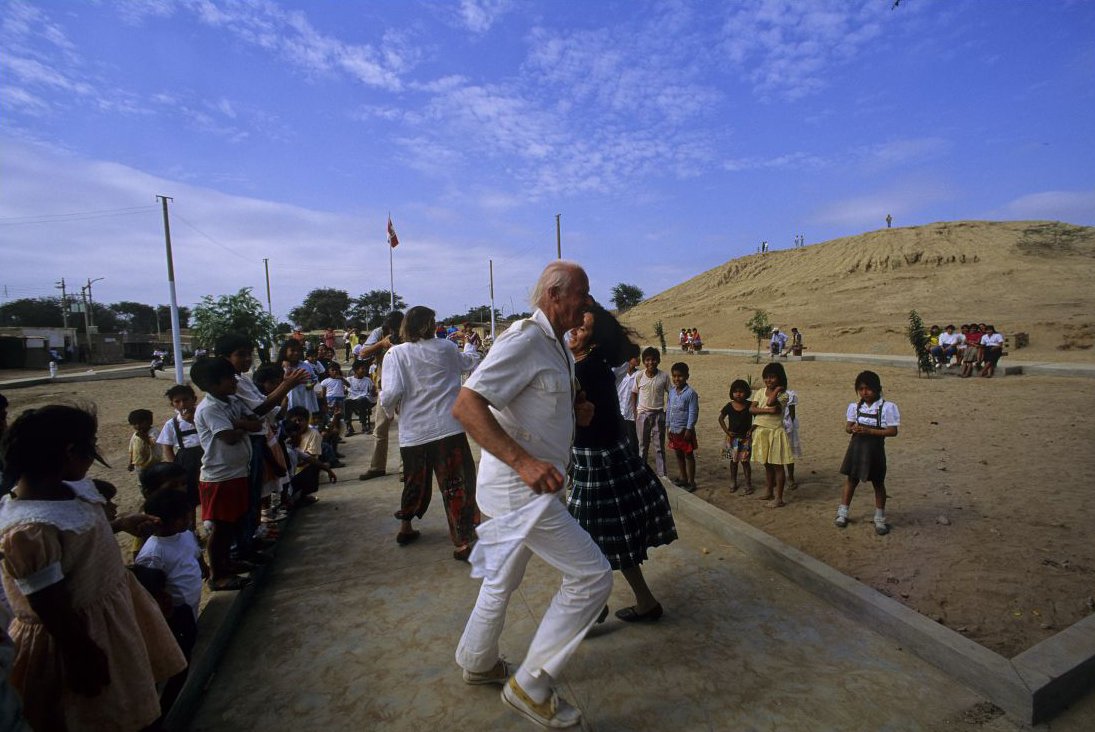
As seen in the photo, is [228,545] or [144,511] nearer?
[144,511]

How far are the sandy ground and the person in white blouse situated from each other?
101 inches

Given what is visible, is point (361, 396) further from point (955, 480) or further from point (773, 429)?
point (955, 480)

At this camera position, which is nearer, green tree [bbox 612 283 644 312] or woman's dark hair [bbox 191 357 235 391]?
woman's dark hair [bbox 191 357 235 391]

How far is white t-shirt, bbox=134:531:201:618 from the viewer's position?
2.61 meters

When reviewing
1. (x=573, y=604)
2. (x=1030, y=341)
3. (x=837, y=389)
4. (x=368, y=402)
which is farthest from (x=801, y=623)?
(x=1030, y=341)

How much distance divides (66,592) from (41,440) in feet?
1.65

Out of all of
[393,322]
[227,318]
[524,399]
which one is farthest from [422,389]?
[227,318]

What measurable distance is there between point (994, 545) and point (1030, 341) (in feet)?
85.0

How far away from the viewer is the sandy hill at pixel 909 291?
27.5m

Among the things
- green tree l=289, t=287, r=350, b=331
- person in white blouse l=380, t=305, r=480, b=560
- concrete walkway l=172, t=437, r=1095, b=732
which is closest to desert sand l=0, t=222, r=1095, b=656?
concrete walkway l=172, t=437, r=1095, b=732

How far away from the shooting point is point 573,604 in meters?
2.16

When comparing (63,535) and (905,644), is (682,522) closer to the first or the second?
(905,644)

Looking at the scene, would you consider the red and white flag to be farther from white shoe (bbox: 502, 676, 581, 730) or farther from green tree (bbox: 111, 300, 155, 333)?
green tree (bbox: 111, 300, 155, 333)

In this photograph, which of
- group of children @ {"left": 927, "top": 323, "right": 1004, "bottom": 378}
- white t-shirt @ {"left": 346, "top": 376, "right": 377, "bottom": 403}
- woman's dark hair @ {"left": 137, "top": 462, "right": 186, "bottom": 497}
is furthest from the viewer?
group of children @ {"left": 927, "top": 323, "right": 1004, "bottom": 378}
